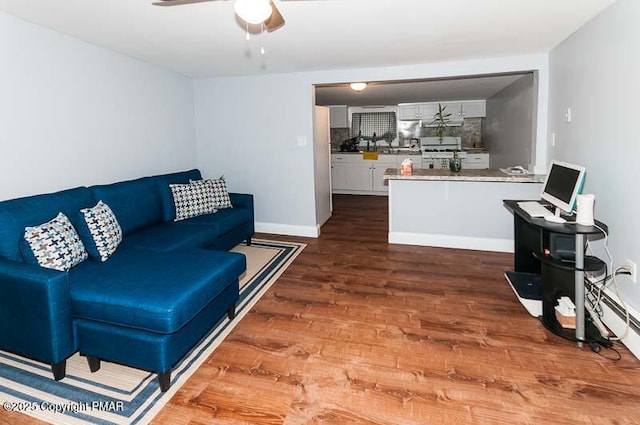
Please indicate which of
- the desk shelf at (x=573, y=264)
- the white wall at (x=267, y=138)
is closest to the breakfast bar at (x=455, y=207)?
the white wall at (x=267, y=138)

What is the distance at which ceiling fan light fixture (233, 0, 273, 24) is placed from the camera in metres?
1.73

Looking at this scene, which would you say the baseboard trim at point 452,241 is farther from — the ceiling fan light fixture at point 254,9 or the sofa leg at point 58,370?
the sofa leg at point 58,370

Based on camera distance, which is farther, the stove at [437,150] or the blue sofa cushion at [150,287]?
the stove at [437,150]

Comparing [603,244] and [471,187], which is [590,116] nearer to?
[603,244]

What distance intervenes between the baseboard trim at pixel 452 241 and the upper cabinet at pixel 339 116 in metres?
4.75

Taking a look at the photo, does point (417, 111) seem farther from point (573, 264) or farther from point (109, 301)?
point (109, 301)

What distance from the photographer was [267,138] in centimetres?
482

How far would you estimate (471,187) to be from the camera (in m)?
4.16

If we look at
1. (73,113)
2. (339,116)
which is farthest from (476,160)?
(73,113)

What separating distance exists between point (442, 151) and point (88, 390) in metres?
7.27

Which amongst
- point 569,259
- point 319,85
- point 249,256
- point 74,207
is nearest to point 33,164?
point 74,207

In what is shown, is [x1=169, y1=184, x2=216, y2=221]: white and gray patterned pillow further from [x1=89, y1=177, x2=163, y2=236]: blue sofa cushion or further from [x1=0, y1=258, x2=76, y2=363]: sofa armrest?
[x1=0, y1=258, x2=76, y2=363]: sofa armrest

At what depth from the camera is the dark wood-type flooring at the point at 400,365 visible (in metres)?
1.76

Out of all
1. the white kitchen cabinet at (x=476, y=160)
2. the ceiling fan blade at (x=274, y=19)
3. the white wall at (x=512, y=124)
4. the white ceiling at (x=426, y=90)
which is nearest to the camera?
the ceiling fan blade at (x=274, y=19)
